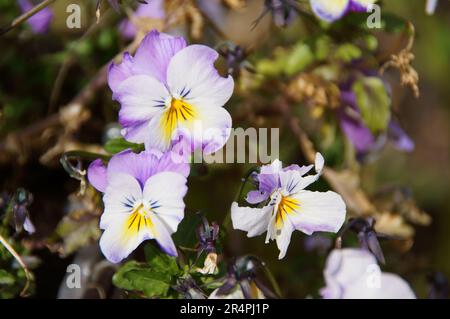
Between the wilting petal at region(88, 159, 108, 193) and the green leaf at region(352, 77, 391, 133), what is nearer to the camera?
the wilting petal at region(88, 159, 108, 193)

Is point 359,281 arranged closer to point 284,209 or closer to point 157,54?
point 284,209

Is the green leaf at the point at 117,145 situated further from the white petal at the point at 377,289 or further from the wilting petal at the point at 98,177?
the white petal at the point at 377,289

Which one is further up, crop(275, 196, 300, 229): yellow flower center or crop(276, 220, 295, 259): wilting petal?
crop(275, 196, 300, 229): yellow flower center

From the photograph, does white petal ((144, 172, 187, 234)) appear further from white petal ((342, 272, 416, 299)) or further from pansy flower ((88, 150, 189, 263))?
white petal ((342, 272, 416, 299))

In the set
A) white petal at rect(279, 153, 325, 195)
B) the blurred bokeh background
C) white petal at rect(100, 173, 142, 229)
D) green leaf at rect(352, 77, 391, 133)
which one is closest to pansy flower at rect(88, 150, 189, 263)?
white petal at rect(100, 173, 142, 229)

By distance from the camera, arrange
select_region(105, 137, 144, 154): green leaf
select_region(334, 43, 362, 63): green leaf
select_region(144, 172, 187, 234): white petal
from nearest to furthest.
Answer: select_region(144, 172, 187, 234): white petal, select_region(105, 137, 144, 154): green leaf, select_region(334, 43, 362, 63): green leaf

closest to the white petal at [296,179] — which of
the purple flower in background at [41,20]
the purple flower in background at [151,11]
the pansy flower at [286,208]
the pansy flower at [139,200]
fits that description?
the pansy flower at [286,208]
